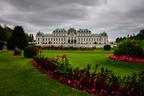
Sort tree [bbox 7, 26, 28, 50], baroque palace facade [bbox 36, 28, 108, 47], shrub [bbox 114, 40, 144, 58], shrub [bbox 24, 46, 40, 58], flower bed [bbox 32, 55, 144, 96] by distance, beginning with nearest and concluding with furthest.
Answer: flower bed [bbox 32, 55, 144, 96]
shrub [bbox 114, 40, 144, 58]
shrub [bbox 24, 46, 40, 58]
tree [bbox 7, 26, 28, 50]
baroque palace facade [bbox 36, 28, 108, 47]

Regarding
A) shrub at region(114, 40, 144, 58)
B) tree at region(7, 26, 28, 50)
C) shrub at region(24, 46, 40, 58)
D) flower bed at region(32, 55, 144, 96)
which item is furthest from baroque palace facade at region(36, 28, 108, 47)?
flower bed at region(32, 55, 144, 96)

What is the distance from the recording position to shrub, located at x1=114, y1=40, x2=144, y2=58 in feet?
58.9

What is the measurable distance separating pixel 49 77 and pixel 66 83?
71.9 inches

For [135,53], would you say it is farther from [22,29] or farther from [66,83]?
[22,29]

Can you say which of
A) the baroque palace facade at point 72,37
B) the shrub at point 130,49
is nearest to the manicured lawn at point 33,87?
the shrub at point 130,49

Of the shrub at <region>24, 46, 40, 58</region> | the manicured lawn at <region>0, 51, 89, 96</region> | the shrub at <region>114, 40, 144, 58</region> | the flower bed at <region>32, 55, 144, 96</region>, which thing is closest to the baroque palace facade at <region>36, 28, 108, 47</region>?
the shrub at <region>24, 46, 40, 58</region>

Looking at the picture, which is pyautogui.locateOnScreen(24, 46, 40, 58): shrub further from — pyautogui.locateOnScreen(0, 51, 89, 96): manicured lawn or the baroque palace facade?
the baroque palace facade

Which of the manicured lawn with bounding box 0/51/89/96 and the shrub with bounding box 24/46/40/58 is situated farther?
the shrub with bounding box 24/46/40/58

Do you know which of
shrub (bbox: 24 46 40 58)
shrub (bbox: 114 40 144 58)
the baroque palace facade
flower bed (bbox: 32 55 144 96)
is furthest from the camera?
the baroque palace facade

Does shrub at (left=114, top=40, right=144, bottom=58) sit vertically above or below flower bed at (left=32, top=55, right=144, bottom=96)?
above

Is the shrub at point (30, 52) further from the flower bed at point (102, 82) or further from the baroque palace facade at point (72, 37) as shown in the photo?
the baroque palace facade at point (72, 37)

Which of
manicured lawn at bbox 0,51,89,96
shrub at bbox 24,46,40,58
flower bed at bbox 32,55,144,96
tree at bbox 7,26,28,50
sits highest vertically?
tree at bbox 7,26,28,50

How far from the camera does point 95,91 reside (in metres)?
8.59

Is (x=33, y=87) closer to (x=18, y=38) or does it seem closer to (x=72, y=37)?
(x=18, y=38)
